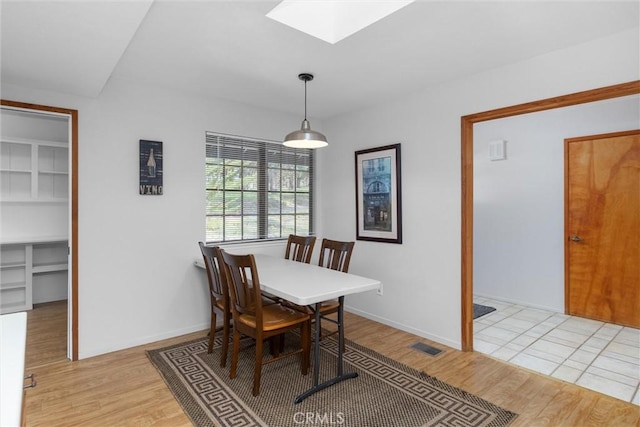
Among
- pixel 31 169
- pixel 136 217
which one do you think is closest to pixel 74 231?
pixel 136 217

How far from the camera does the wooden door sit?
3.72 meters

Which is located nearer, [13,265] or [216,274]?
[216,274]

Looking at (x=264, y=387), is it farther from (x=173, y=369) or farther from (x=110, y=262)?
(x=110, y=262)

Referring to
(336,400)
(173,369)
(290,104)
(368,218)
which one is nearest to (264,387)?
(336,400)

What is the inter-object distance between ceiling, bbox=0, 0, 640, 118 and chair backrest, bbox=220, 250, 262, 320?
1457 mm

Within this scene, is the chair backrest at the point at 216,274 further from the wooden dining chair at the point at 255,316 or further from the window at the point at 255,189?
the window at the point at 255,189

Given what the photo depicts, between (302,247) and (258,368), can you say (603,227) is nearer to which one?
(302,247)

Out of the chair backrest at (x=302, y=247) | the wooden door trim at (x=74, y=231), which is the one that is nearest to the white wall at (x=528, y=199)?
the chair backrest at (x=302, y=247)

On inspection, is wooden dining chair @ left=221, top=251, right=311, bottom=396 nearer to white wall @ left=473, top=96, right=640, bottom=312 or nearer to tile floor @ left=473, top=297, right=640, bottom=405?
tile floor @ left=473, top=297, right=640, bottom=405

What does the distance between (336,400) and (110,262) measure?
7.53 feet

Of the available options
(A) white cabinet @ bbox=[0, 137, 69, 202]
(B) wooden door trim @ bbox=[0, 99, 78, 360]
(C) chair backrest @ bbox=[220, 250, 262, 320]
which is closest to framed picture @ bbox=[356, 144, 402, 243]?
(C) chair backrest @ bbox=[220, 250, 262, 320]

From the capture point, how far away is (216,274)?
2.89 m

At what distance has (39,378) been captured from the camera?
2.67m

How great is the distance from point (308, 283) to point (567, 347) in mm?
2595
